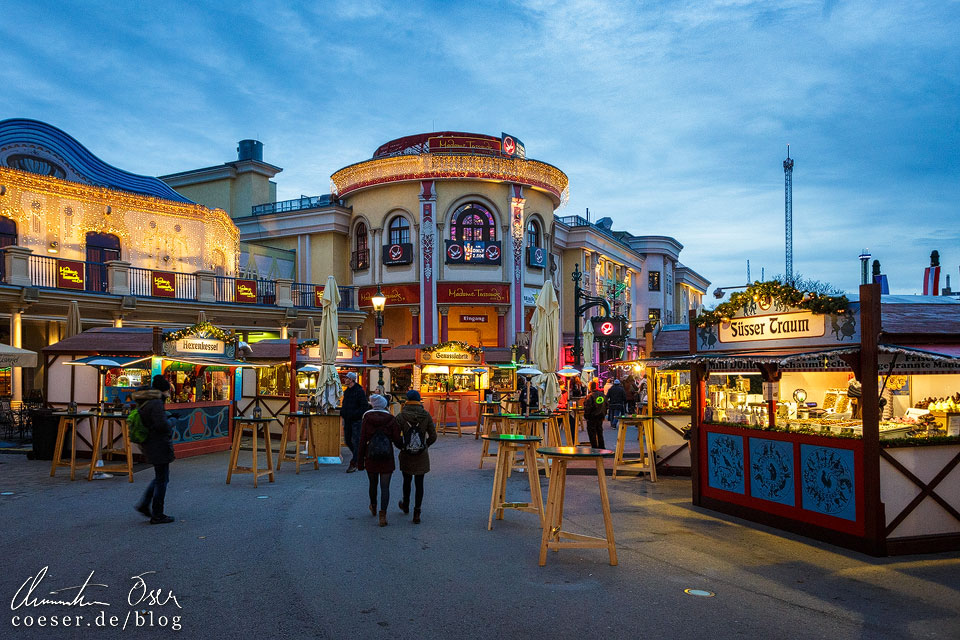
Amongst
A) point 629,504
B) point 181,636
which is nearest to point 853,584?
point 629,504

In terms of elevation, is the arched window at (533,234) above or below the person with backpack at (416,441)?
above

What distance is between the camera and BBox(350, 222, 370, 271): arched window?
3703 centimetres

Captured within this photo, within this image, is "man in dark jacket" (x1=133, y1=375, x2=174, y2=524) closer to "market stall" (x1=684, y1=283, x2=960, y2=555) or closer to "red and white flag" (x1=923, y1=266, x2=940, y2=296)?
"market stall" (x1=684, y1=283, x2=960, y2=555)

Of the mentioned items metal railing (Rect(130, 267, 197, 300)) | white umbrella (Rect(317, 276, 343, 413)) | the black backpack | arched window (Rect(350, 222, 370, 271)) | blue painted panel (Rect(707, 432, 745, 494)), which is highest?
arched window (Rect(350, 222, 370, 271))

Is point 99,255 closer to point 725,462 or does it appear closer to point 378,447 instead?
point 378,447

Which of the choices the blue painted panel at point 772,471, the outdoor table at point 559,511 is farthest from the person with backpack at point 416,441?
the blue painted panel at point 772,471

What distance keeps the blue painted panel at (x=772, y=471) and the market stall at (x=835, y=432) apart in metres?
0.02

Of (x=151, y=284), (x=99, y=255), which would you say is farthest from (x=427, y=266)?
(x=99, y=255)

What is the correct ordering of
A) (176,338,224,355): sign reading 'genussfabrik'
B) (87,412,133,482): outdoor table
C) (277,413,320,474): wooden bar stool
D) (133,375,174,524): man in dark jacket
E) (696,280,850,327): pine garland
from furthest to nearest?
(176,338,224,355): sign reading 'genussfabrik' < (277,413,320,474): wooden bar stool < (87,412,133,482): outdoor table < (133,375,174,524): man in dark jacket < (696,280,850,327): pine garland

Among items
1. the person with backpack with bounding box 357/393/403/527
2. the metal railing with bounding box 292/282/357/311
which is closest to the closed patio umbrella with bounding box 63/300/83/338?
the metal railing with bounding box 292/282/357/311

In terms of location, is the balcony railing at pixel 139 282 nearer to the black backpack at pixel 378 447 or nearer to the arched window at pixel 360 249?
the arched window at pixel 360 249

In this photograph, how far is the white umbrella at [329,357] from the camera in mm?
17031

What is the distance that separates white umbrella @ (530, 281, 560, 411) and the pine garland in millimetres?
4870

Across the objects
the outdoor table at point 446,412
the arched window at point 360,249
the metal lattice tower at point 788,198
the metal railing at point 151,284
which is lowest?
the outdoor table at point 446,412
